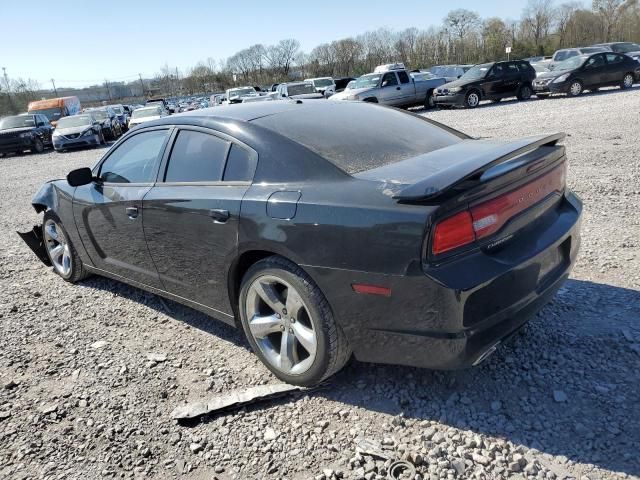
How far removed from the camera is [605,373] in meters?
2.74

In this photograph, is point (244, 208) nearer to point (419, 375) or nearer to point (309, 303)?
point (309, 303)

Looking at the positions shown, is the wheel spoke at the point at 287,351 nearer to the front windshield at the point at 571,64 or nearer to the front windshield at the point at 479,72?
the front windshield at the point at 479,72

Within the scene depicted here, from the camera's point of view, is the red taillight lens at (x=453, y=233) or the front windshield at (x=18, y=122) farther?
the front windshield at (x=18, y=122)

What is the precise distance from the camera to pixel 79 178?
414 centimetres

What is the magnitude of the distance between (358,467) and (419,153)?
5.78ft

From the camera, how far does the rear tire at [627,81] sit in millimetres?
20484

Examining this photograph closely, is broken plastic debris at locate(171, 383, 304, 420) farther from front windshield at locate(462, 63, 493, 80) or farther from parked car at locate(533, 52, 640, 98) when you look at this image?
parked car at locate(533, 52, 640, 98)

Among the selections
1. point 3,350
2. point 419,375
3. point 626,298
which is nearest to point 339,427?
point 419,375

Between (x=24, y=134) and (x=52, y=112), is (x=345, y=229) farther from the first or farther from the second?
(x=52, y=112)

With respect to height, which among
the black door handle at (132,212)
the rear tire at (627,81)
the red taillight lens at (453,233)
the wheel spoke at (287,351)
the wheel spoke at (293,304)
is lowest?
the rear tire at (627,81)

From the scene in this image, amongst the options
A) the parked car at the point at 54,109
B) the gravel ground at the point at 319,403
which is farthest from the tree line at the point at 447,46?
the gravel ground at the point at 319,403

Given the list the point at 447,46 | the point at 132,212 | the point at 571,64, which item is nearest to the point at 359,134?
A: the point at 132,212

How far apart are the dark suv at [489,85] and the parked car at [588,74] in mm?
608

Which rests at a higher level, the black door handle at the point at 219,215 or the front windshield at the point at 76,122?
the black door handle at the point at 219,215
